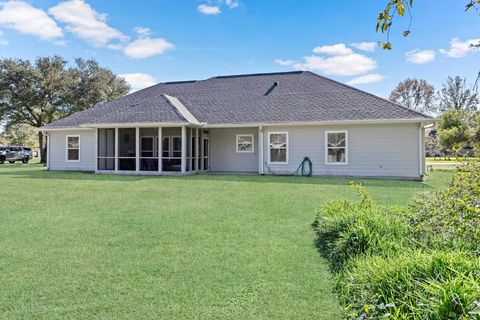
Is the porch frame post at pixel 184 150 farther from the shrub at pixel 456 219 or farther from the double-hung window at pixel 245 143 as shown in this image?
the shrub at pixel 456 219

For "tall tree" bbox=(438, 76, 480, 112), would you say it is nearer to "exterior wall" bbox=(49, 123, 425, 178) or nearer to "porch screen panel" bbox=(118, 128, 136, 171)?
"exterior wall" bbox=(49, 123, 425, 178)

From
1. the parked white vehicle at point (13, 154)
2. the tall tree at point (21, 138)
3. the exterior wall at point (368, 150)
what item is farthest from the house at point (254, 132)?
the tall tree at point (21, 138)

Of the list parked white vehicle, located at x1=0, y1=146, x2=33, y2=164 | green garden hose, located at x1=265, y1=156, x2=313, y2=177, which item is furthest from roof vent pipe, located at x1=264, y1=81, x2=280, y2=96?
parked white vehicle, located at x1=0, y1=146, x2=33, y2=164

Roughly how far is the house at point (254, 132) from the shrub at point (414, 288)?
12204 millimetres

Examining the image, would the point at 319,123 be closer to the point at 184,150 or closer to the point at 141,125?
the point at 184,150

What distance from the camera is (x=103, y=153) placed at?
18.7 meters

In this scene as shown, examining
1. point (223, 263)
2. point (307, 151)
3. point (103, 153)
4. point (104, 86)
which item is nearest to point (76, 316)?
point (223, 263)

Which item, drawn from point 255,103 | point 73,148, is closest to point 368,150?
point 255,103

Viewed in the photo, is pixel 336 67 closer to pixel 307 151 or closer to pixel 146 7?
pixel 307 151

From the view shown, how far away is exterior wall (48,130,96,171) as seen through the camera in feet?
61.3

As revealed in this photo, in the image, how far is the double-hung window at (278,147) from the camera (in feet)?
53.0

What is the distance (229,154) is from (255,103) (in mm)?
3201

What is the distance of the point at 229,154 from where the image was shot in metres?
17.8

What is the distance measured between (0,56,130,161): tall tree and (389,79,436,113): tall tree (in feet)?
156
